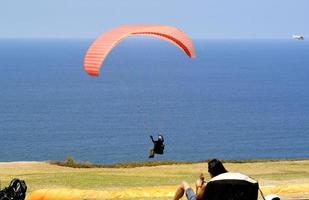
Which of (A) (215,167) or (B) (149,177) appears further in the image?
(B) (149,177)

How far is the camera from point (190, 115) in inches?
6826

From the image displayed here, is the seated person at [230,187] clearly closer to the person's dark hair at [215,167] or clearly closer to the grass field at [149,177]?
the person's dark hair at [215,167]

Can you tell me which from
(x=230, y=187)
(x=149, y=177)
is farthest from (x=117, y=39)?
(x=149, y=177)

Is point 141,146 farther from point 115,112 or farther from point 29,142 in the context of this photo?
point 115,112

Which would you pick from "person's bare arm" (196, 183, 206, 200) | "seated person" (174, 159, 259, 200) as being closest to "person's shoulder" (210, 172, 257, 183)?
"seated person" (174, 159, 259, 200)

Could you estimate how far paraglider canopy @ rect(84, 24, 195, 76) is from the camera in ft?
79.2

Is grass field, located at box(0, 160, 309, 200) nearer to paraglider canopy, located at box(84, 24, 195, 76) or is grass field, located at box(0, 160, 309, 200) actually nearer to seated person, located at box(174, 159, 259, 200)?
paraglider canopy, located at box(84, 24, 195, 76)

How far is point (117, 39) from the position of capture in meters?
24.0

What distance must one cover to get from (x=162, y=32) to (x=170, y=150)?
91740 millimetres

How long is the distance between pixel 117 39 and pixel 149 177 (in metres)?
11.5

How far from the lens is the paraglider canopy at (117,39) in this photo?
24.1m

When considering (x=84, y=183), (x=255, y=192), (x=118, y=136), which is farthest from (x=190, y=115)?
(x=255, y=192)

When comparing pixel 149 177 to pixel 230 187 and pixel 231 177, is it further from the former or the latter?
pixel 230 187

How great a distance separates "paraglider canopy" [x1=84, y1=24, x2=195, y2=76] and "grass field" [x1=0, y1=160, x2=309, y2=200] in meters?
4.17
